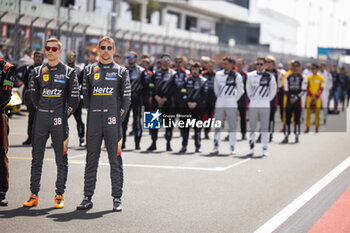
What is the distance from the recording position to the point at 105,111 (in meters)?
7.79

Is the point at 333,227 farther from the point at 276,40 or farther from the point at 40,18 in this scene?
the point at 276,40

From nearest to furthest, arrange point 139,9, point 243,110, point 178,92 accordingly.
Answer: point 178,92 → point 243,110 → point 139,9

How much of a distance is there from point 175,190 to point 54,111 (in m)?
2.35

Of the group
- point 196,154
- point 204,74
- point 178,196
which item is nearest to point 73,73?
point 178,196

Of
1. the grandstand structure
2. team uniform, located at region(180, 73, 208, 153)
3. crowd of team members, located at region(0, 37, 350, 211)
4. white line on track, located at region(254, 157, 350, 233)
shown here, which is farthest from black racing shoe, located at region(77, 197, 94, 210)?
the grandstand structure

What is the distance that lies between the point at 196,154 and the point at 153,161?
1.75 m

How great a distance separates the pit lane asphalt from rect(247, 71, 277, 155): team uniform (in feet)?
1.98

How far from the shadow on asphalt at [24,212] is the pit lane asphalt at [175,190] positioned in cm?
1

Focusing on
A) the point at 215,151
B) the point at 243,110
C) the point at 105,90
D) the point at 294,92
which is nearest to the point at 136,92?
the point at 215,151

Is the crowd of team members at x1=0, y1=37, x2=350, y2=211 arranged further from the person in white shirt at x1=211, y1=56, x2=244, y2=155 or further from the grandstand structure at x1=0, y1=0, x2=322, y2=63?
the grandstand structure at x1=0, y1=0, x2=322, y2=63

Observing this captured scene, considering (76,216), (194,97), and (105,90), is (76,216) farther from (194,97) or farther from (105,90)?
(194,97)

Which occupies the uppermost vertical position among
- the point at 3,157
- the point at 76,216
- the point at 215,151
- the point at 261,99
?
the point at 261,99

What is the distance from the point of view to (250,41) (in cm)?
9762

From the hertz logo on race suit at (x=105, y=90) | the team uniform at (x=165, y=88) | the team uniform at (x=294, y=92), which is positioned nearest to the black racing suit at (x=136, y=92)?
the team uniform at (x=165, y=88)
